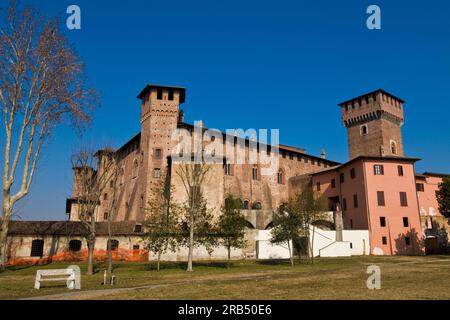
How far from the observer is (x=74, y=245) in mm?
34719

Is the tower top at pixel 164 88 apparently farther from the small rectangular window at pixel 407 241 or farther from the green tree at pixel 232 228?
A: the small rectangular window at pixel 407 241

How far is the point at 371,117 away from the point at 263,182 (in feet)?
74.8

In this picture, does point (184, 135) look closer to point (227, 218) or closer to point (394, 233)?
point (227, 218)

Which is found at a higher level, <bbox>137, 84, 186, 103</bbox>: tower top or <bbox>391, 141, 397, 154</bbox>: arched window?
<bbox>137, 84, 186, 103</bbox>: tower top

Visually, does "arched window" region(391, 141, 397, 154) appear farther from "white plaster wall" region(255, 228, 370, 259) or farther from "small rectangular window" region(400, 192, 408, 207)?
"white plaster wall" region(255, 228, 370, 259)

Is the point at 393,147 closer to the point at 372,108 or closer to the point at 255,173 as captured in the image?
the point at 372,108

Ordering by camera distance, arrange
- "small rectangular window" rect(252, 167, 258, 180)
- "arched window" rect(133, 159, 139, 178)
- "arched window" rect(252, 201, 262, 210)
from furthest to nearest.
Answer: "small rectangular window" rect(252, 167, 258, 180)
"arched window" rect(252, 201, 262, 210)
"arched window" rect(133, 159, 139, 178)

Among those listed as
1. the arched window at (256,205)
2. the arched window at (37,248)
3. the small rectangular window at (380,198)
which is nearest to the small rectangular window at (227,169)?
the arched window at (256,205)

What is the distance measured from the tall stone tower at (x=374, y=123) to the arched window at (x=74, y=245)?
45839 millimetres

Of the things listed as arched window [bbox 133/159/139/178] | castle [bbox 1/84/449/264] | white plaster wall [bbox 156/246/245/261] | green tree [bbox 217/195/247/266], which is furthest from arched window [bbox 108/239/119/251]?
arched window [bbox 133/159/139/178]

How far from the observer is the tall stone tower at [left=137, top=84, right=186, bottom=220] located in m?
43.9

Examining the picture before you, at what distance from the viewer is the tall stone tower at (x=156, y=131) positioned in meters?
43.9

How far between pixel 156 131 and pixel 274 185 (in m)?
20.9

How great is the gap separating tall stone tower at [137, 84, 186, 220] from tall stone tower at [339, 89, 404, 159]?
33.6m
